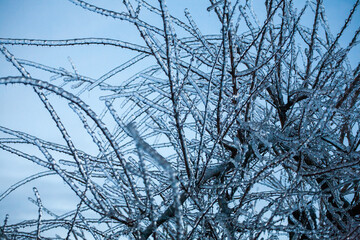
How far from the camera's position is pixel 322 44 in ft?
7.54

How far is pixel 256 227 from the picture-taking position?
1403mm

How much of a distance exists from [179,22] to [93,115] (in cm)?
124

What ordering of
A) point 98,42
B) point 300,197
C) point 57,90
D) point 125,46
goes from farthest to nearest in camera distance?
point 300,197 < point 125,46 < point 98,42 < point 57,90

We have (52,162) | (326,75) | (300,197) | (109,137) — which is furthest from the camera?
(326,75)

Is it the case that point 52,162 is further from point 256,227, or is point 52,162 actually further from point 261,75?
point 261,75

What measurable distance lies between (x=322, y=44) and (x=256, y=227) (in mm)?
1654

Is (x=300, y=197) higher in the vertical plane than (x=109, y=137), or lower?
lower

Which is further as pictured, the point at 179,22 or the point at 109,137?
the point at 179,22

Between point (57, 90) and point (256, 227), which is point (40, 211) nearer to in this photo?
point (57, 90)

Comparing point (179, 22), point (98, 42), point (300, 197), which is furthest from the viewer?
point (179, 22)

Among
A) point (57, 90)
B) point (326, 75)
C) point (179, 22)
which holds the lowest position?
point (57, 90)

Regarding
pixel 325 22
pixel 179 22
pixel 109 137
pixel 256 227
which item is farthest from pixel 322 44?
pixel 109 137

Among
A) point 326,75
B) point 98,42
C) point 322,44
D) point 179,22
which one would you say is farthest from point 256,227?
point 322,44

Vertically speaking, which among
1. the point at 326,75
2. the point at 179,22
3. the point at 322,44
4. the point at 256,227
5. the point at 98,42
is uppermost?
the point at 179,22
